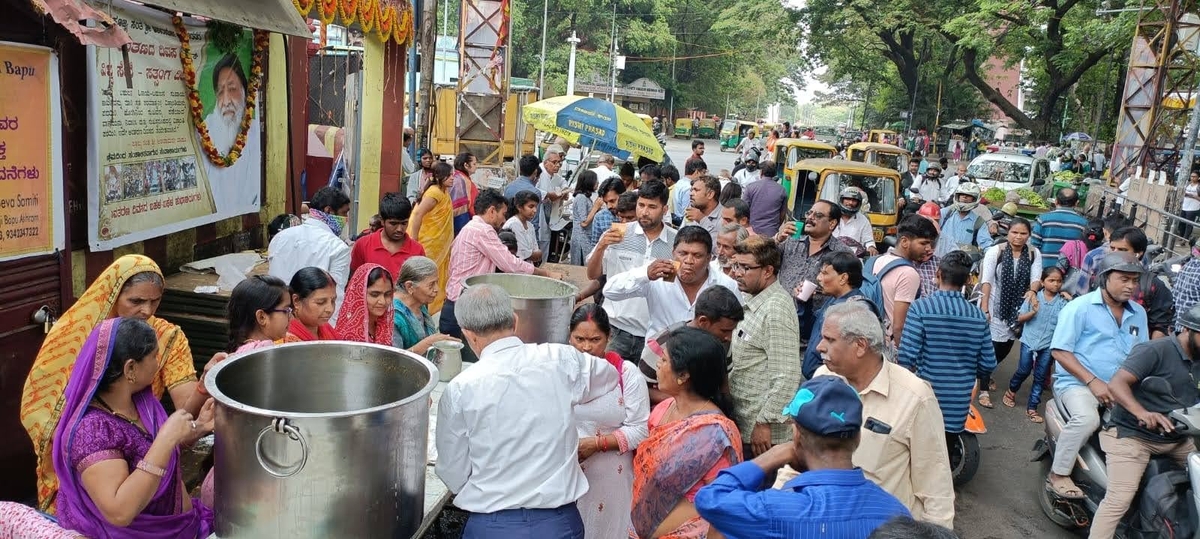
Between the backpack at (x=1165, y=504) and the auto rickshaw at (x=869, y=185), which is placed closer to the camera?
the backpack at (x=1165, y=504)

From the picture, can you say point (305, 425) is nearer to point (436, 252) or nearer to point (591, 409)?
point (591, 409)

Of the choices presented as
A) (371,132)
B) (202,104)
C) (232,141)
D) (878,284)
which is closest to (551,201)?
(371,132)

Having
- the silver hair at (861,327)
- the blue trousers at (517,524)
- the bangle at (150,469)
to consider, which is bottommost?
the blue trousers at (517,524)

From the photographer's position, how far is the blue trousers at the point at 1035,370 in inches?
287

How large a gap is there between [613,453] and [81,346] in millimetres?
1914

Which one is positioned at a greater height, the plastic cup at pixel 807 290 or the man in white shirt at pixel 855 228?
the man in white shirt at pixel 855 228

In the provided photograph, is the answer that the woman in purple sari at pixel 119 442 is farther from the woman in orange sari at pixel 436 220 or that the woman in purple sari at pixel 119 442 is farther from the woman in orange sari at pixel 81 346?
the woman in orange sari at pixel 436 220

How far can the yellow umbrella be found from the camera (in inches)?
389

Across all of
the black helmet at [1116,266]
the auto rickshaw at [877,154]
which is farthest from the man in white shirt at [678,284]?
the auto rickshaw at [877,154]

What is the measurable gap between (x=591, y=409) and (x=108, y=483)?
1.49 meters

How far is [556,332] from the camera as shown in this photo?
407 centimetres

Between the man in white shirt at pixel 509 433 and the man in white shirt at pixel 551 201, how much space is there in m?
7.03

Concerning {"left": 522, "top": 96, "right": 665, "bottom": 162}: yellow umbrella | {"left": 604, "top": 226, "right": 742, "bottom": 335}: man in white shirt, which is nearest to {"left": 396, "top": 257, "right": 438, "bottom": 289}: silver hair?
{"left": 604, "top": 226, "right": 742, "bottom": 335}: man in white shirt

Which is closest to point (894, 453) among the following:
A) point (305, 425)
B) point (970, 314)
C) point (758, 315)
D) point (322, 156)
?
point (758, 315)
